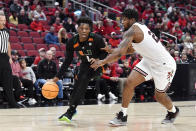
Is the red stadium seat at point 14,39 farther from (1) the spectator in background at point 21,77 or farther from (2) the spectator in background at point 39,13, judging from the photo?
(1) the spectator in background at point 21,77

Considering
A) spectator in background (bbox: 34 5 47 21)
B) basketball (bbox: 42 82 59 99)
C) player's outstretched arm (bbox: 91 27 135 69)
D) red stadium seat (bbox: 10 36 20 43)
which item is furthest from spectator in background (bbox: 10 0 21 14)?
player's outstretched arm (bbox: 91 27 135 69)

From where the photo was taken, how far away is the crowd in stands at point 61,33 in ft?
36.1

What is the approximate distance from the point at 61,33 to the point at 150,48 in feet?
26.3

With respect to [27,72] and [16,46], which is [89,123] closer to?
[27,72]

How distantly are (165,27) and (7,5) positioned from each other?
287 inches

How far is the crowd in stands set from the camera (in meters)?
11.0

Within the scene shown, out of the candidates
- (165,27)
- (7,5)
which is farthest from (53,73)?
(165,27)

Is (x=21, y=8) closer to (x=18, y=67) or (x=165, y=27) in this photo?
(x=18, y=67)

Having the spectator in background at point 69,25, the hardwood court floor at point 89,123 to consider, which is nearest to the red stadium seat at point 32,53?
the spectator in background at point 69,25

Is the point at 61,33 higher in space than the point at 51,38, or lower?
higher

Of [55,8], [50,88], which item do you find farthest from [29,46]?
[50,88]

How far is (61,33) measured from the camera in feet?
43.8

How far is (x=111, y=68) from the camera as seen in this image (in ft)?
39.6

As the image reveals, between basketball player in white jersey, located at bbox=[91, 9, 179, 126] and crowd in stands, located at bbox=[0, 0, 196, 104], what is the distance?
4483mm
